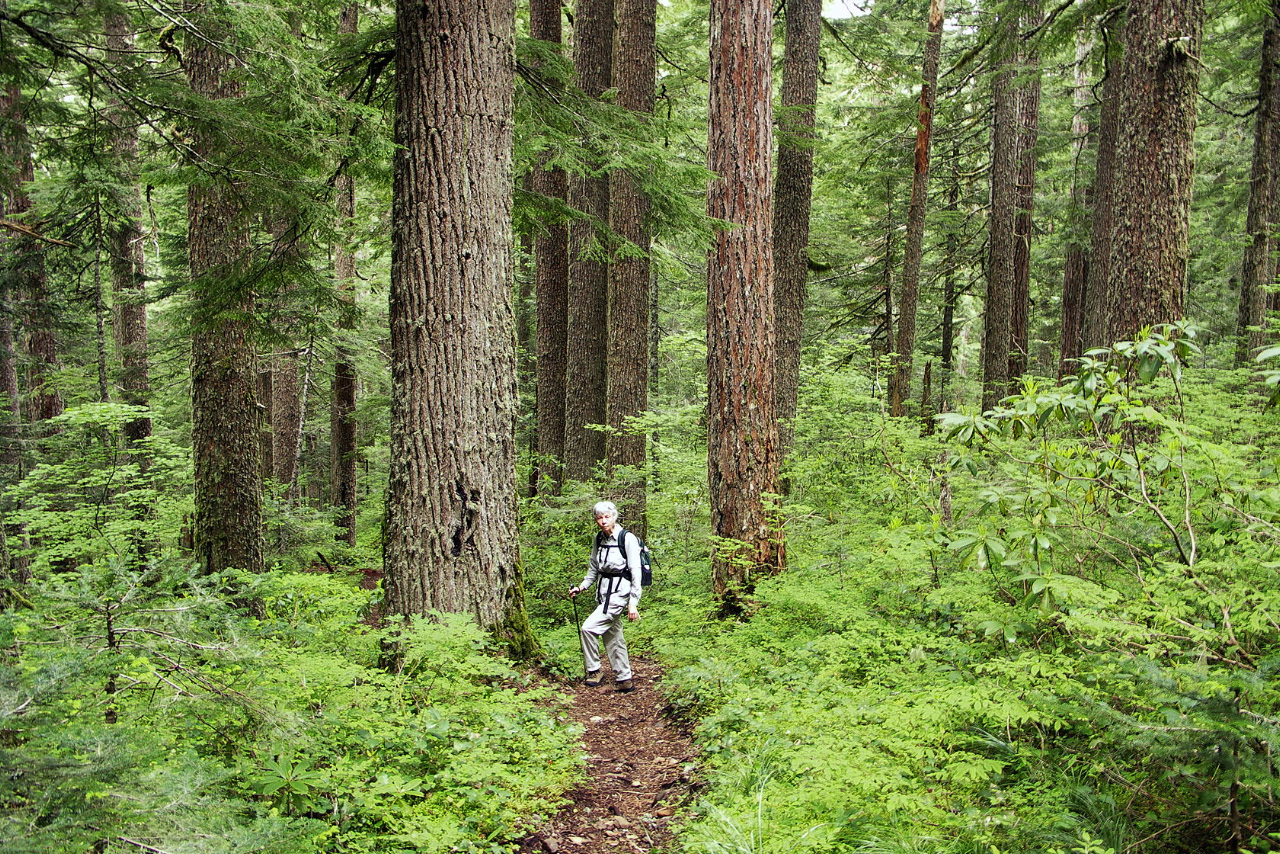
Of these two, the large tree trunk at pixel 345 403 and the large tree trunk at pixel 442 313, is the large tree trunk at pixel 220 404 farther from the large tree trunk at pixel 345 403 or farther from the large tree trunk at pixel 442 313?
the large tree trunk at pixel 345 403

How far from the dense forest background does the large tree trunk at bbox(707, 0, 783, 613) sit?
0.04m

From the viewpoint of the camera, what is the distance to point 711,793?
13.5 ft

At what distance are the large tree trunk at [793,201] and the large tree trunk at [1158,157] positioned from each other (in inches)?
175

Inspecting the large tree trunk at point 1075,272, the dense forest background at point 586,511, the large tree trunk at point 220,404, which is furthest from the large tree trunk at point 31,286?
the large tree trunk at point 1075,272

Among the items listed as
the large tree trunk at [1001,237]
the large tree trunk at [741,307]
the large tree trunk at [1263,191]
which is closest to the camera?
the large tree trunk at [741,307]

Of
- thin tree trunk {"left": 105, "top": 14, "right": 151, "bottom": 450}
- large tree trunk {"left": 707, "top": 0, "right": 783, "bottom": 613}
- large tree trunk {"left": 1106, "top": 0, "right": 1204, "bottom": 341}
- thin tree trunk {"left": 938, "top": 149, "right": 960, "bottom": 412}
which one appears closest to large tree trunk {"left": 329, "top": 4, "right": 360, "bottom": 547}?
thin tree trunk {"left": 105, "top": 14, "right": 151, "bottom": 450}

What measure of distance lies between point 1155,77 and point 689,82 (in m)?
8.31

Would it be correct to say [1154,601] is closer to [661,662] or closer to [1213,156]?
[661,662]

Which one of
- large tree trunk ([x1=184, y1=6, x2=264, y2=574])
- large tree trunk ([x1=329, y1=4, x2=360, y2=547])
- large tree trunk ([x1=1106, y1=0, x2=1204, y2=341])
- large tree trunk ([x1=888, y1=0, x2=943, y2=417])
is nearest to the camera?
large tree trunk ([x1=1106, y1=0, x2=1204, y2=341])

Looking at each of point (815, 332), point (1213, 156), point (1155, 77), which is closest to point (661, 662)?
point (1155, 77)

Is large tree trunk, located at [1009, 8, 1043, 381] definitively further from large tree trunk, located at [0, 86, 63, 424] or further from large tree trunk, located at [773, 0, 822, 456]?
large tree trunk, located at [0, 86, 63, 424]

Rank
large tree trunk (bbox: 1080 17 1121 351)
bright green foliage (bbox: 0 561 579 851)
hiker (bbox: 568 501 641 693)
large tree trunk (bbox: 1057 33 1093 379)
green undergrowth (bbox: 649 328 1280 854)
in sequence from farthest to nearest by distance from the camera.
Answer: large tree trunk (bbox: 1057 33 1093 379) < large tree trunk (bbox: 1080 17 1121 351) < hiker (bbox: 568 501 641 693) < green undergrowth (bbox: 649 328 1280 854) < bright green foliage (bbox: 0 561 579 851)

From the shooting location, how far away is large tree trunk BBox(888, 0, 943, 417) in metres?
14.1

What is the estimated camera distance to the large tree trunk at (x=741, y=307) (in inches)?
271
